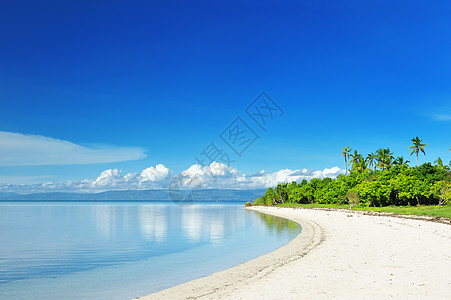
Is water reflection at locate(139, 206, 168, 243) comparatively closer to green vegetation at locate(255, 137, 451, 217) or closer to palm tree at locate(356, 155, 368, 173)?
green vegetation at locate(255, 137, 451, 217)

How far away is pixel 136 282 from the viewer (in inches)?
664

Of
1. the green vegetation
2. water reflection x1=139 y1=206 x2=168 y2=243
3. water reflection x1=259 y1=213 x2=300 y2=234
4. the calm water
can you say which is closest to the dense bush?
the green vegetation

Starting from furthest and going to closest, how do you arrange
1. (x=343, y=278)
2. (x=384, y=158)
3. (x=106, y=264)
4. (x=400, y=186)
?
(x=384, y=158) < (x=400, y=186) < (x=106, y=264) < (x=343, y=278)

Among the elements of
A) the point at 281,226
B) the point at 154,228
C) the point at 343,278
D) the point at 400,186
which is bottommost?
the point at 281,226

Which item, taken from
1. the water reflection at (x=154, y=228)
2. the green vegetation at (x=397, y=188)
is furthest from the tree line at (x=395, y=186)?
the water reflection at (x=154, y=228)

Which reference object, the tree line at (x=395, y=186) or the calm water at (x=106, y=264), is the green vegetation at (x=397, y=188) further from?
the calm water at (x=106, y=264)

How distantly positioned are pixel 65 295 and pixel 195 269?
289 inches

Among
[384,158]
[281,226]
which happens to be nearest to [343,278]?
[281,226]

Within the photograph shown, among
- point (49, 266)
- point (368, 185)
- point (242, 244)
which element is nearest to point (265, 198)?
point (368, 185)

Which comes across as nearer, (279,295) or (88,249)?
(279,295)

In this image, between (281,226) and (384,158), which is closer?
(281,226)

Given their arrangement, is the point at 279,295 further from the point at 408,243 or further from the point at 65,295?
the point at 408,243

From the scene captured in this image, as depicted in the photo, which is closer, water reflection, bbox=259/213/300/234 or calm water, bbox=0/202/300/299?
calm water, bbox=0/202/300/299

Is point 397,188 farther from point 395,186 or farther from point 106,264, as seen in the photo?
point 106,264
